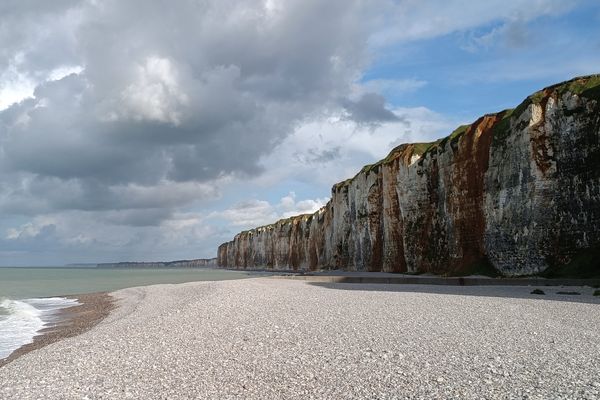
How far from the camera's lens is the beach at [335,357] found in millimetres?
8281

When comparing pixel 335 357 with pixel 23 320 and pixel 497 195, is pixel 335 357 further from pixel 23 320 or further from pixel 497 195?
pixel 497 195

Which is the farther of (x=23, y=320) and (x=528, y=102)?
(x=528, y=102)

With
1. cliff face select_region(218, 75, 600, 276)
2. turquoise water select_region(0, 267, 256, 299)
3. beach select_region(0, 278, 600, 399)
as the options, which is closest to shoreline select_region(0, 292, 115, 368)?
beach select_region(0, 278, 600, 399)

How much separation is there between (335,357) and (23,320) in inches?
892

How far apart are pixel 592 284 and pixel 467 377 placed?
75.0ft

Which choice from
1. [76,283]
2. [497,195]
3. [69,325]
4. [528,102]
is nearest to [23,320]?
[69,325]

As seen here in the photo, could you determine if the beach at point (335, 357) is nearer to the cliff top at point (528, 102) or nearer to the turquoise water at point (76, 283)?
the cliff top at point (528, 102)

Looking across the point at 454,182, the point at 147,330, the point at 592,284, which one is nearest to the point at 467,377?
the point at 147,330

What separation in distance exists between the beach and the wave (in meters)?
4.55

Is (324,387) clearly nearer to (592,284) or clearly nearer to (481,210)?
(592,284)

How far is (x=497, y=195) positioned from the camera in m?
38.3

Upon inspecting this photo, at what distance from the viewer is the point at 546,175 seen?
33844 millimetres

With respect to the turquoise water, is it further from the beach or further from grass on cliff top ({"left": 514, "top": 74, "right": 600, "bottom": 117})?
grass on cliff top ({"left": 514, "top": 74, "right": 600, "bottom": 117})

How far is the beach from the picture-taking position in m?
8.28
